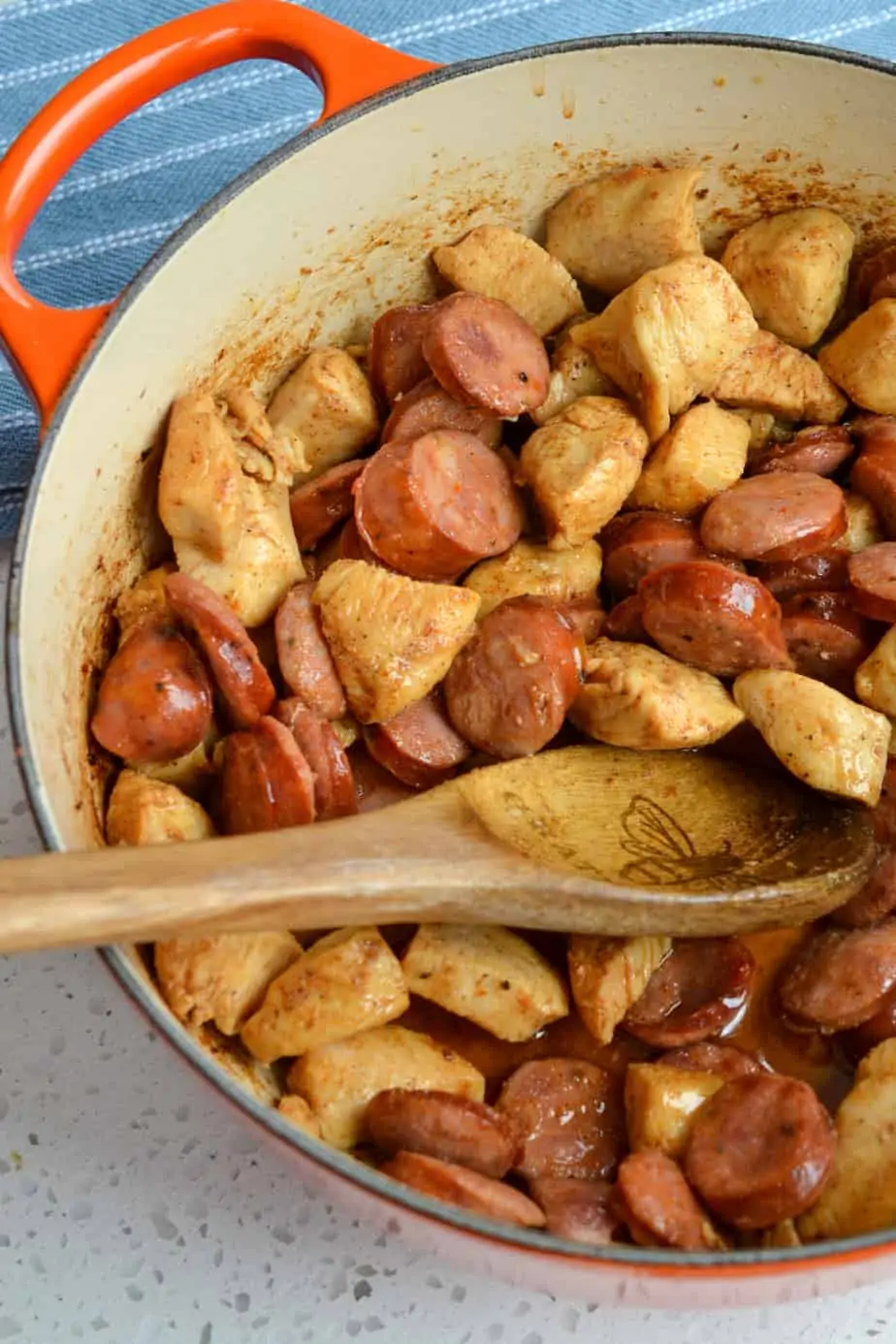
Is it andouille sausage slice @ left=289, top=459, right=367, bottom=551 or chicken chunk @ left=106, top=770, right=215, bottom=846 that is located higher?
andouille sausage slice @ left=289, top=459, right=367, bottom=551

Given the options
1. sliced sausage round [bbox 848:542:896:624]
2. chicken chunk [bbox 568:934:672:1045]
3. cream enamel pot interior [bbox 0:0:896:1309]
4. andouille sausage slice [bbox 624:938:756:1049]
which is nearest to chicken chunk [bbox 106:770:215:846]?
cream enamel pot interior [bbox 0:0:896:1309]

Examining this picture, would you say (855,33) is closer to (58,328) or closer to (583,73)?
(583,73)

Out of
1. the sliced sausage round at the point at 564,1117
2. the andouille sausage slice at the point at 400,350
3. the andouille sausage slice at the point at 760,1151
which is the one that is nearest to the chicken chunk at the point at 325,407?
the andouille sausage slice at the point at 400,350

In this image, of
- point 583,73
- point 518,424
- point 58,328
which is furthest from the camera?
point 518,424

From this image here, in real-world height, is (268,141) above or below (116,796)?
above

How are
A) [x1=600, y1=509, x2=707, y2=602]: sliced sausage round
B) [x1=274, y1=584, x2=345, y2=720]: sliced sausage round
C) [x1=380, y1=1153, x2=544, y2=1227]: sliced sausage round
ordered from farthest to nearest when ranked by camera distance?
[x1=600, y1=509, x2=707, y2=602]: sliced sausage round → [x1=274, y1=584, x2=345, y2=720]: sliced sausage round → [x1=380, y1=1153, x2=544, y2=1227]: sliced sausage round

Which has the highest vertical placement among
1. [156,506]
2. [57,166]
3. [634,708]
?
[57,166]

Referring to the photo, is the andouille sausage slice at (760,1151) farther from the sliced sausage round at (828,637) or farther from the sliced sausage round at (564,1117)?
the sliced sausage round at (828,637)

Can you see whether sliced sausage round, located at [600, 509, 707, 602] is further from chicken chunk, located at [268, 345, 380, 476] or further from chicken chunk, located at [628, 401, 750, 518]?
chicken chunk, located at [268, 345, 380, 476]

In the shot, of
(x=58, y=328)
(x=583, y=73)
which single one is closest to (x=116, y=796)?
(x=58, y=328)
